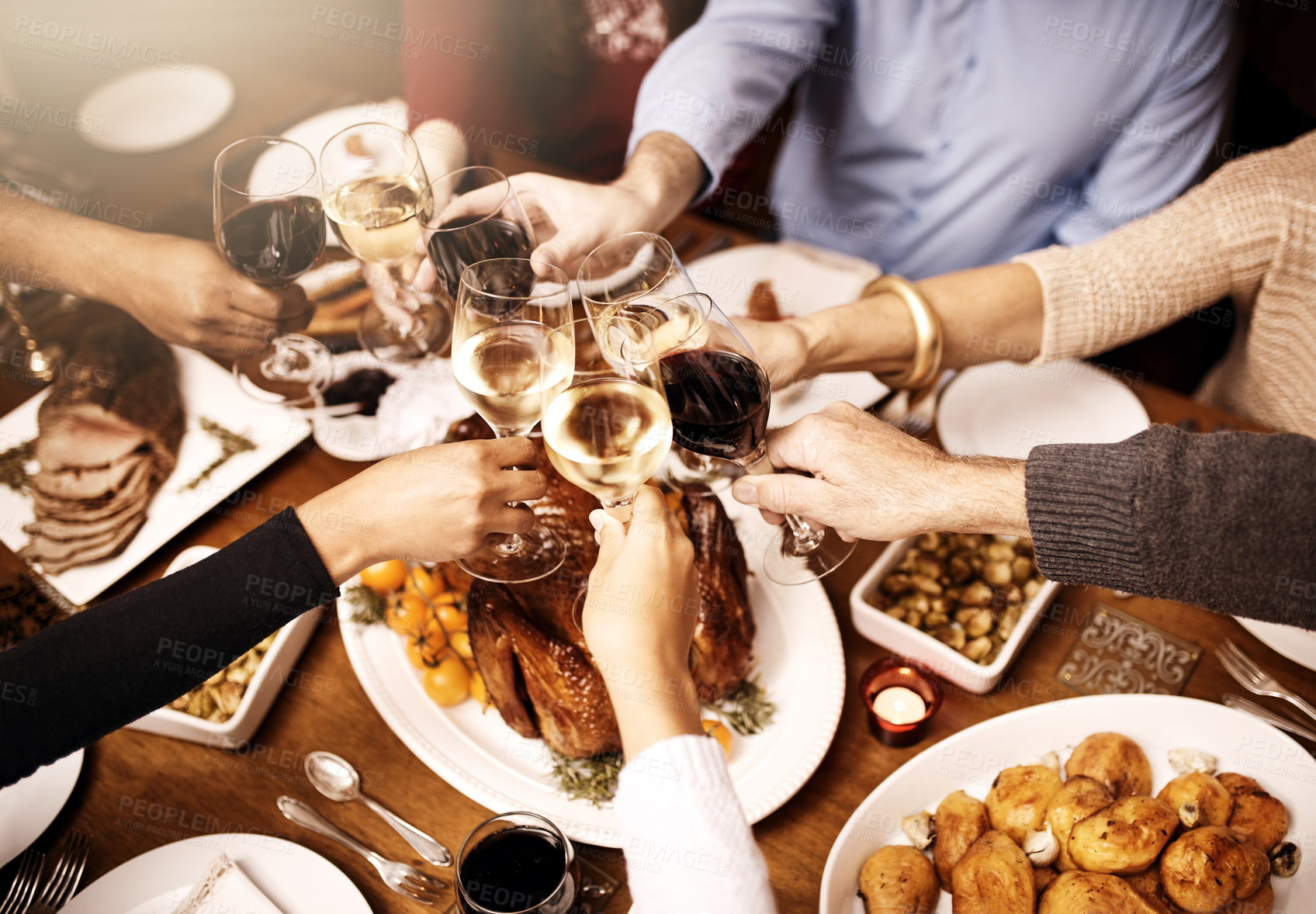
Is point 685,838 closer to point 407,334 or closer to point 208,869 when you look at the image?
point 208,869

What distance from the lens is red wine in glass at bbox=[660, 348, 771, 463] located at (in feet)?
2.83

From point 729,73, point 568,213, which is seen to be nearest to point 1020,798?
point 568,213

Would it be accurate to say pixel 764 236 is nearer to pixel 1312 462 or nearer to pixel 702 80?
pixel 702 80

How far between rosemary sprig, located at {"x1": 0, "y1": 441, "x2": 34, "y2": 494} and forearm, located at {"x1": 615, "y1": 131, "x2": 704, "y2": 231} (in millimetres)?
991

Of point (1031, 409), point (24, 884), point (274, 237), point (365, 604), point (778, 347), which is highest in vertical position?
point (274, 237)

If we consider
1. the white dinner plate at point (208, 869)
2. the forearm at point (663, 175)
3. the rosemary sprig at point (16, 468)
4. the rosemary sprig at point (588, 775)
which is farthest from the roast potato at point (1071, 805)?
the rosemary sprig at point (16, 468)

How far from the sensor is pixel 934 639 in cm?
103

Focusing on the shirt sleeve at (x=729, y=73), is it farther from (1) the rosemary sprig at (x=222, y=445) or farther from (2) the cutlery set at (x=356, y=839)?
(2) the cutlery set at (x=356, y=839)

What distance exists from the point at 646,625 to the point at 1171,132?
1.58 metres

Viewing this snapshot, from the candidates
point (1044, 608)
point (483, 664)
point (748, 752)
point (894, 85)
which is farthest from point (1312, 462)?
point (894, 85)

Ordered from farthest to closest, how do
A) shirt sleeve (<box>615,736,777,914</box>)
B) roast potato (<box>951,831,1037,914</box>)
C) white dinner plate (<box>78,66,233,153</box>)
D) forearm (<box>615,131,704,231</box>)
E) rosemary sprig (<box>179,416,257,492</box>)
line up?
forearm (<box>615,131,704,231</box>), rosemary sprig (<box>179,416,257,492</box>), white dinner plate (<box>78,66,233,153</box>), roast potato (<box>951,831,1037,914</box>), shirt sleeve (<box>615,736,777,914</box>)

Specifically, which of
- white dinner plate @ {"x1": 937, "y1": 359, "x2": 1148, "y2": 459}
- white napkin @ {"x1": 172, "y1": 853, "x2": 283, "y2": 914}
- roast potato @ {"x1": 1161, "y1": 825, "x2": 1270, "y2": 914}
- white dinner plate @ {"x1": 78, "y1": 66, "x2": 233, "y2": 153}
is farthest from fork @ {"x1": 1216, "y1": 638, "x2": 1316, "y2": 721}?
white dinner plate @ {"x1": 78, "y1": 66, "x2": 233, "y2": 153}

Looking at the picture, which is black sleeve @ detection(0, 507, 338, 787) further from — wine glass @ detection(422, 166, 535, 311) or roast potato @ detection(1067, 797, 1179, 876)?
roast potato @ detection(1067, 797, 1179, 876)

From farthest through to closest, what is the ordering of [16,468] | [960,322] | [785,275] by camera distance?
[785,275], [960,322], [16,468]
